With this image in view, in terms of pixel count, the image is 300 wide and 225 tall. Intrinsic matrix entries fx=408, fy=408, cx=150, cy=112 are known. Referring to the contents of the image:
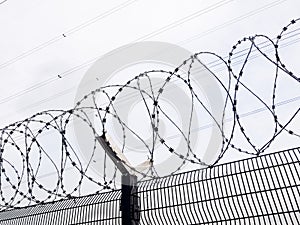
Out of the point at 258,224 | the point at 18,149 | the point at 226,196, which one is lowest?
the point at 258,224

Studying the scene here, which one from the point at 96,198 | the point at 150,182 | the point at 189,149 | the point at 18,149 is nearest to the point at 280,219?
the point at 189,149

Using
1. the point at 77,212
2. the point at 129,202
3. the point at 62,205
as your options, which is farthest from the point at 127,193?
the point at 62,205

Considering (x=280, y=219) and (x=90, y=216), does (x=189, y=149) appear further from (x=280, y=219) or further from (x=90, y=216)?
(x=90, y=216)

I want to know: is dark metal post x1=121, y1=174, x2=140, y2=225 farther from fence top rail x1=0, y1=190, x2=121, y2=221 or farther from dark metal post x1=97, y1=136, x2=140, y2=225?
fence top rail x1=0, y1=190, x2=121, y2=221

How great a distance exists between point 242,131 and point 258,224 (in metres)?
1.24

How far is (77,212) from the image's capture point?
23.2 ft

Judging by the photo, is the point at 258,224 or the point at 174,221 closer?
the point at 258,224

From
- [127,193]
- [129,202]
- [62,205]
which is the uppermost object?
[62,205]

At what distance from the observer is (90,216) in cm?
688

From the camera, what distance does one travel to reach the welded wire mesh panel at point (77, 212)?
6668mm

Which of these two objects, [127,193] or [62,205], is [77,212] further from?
[127,193]

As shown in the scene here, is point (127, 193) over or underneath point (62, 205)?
underneath

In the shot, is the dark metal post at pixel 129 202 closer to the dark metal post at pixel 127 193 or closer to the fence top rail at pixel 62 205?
the dark metal post at pixel 127 193

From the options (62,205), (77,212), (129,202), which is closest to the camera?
(129,202)
